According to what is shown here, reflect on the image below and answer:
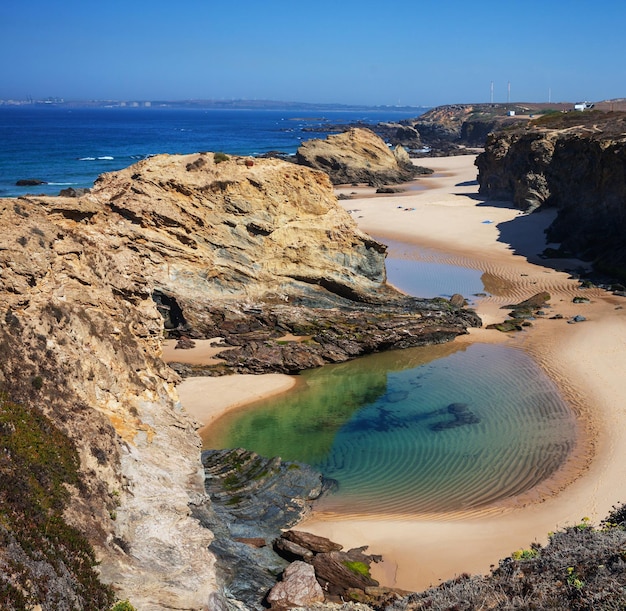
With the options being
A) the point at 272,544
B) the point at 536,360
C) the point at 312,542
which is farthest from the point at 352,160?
the point at 272,544

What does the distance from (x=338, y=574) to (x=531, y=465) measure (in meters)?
7.42

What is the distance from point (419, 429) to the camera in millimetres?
20406

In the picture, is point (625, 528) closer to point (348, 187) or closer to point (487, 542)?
point (487, 542)

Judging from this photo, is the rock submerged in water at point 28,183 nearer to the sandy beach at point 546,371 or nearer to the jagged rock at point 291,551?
the sandy beach at point 546,371

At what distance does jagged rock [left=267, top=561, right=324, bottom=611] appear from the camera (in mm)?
11656

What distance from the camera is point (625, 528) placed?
440 inches

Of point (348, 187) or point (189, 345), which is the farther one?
point (348, 187)

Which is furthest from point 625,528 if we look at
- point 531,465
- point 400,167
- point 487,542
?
point 400,167

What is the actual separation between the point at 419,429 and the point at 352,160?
56.9 meters

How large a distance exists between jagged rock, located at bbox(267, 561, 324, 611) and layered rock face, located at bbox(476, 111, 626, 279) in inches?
1086

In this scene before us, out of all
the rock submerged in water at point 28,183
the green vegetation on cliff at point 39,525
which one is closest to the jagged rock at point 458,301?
the green vegetation on cliff at point 39,525

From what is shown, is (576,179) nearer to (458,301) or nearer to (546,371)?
(458,301)

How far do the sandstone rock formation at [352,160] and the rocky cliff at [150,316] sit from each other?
4363 cm

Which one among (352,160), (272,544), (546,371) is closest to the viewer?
(272,544)
